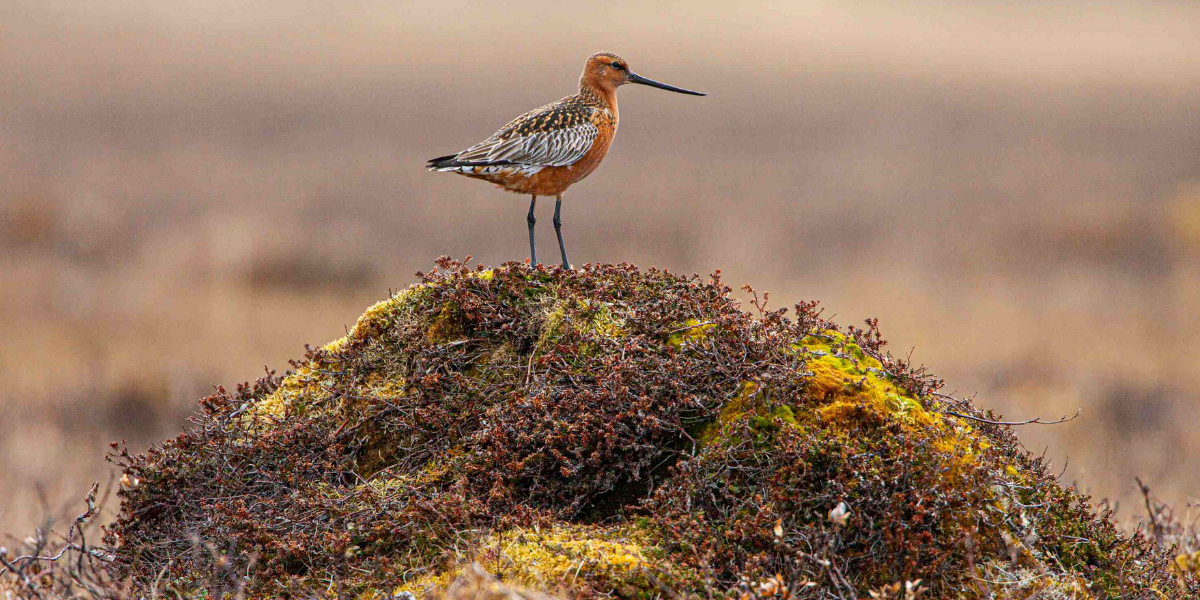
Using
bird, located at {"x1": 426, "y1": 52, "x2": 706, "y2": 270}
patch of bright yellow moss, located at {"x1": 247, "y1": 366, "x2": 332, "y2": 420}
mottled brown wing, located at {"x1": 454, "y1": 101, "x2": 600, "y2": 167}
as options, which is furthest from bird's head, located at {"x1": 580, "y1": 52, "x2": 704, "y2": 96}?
patch of bright yellow moss, located at {"x1": 247, "y1": 366, "x2": 332, "y2": 420}

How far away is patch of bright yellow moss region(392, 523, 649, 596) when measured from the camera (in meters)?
3.89

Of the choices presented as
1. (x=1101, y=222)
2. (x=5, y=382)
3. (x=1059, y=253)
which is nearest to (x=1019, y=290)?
(x=1059, y=253)

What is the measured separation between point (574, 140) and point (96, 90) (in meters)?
41.2

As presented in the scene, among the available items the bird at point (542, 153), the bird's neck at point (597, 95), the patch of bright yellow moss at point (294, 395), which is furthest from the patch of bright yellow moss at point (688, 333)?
the bird's neck at point (597, 95)

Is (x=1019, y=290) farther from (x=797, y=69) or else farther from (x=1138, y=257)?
(x=797, y=69)

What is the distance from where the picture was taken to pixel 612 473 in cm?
434

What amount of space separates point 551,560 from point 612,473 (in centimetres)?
51

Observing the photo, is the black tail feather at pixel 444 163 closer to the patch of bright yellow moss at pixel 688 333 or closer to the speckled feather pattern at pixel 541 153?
the speckled feather pattern at pixel 541 153

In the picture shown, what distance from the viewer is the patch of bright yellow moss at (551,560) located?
153 inches

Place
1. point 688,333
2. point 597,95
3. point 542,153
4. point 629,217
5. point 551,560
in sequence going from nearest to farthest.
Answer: point 551,560 → point 688,333 → point 542,153 → point 597,95 → point 629,217

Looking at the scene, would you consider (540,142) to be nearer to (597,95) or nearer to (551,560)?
(597,95)

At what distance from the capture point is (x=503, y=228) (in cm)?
2425

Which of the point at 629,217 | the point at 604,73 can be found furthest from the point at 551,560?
the point at 629,217

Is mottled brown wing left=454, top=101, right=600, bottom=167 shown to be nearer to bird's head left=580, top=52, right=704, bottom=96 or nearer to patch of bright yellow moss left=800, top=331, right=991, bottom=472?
bird's head left=580, top=52, right=704, bottom=96
